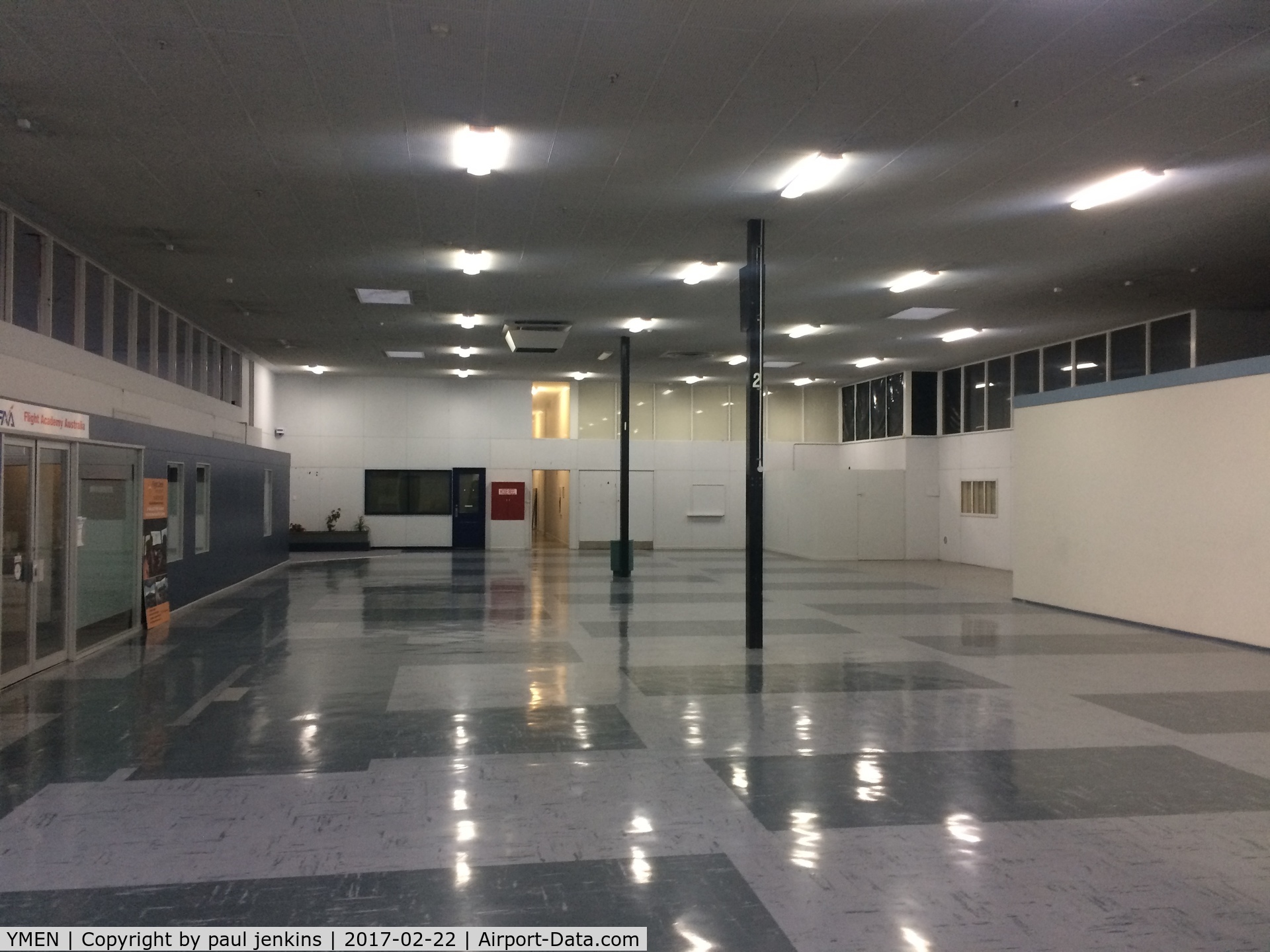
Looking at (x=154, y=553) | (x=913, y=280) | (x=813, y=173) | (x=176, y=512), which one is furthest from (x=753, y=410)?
(x=176, y=512)

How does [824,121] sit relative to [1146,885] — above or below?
above

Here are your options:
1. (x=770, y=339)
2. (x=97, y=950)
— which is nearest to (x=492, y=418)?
(x=770, y=339)

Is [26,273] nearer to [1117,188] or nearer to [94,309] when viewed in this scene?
[94,309]

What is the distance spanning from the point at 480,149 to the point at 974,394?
17338 millimetres

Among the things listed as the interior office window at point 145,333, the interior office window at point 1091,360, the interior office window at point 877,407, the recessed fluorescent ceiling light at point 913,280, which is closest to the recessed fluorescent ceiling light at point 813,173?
the recessed fluorescent ceiling light at point 913,280

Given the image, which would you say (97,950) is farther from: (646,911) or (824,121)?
(824,121)

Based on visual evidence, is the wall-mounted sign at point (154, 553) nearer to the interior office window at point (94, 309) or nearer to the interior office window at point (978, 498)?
the interior office window at point (94, 309)

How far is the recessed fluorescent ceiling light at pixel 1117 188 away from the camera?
937 centimetres

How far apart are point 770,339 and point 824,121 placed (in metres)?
11.6

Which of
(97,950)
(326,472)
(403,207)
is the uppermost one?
(403,207)

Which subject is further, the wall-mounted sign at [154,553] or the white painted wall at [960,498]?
the white painted wall at [960,498]

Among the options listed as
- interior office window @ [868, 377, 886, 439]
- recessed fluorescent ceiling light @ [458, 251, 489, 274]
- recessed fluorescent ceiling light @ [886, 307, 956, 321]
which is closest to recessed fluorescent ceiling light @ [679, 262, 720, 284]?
recessed fluorescent ceiling light @ [458, 251, 489, 274]

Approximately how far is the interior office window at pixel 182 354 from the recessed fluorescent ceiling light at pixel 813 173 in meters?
11.9

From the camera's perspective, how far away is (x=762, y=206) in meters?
10.5
